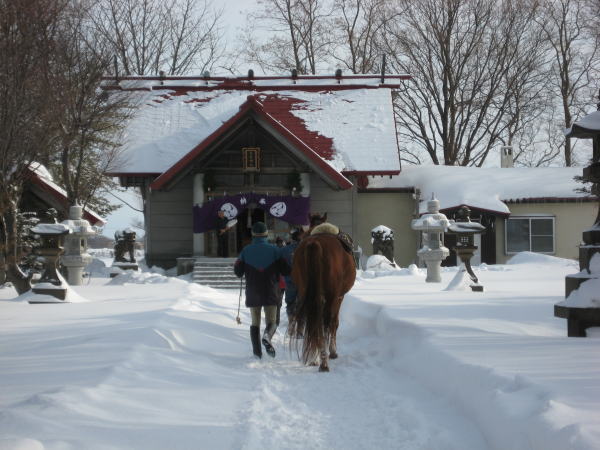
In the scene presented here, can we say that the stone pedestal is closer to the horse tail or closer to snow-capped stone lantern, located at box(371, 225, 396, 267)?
the horse tail

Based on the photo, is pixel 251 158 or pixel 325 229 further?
pixel 251 158

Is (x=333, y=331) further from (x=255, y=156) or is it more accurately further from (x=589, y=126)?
(x=255, y=156)

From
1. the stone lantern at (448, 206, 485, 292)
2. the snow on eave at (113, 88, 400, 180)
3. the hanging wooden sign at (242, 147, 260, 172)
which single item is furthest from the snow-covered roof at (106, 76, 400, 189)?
the stone lantern at (448, 206, 485, 292)

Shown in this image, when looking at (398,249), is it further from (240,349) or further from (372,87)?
(240,349)

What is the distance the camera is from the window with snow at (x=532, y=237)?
28.2 m

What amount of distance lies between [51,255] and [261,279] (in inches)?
282

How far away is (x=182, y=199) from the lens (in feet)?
78.8

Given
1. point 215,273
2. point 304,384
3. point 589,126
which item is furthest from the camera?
point 215,273

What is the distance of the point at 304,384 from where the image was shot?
710cm

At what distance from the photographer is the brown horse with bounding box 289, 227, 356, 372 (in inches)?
307

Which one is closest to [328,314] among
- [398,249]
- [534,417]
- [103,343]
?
[103,343]

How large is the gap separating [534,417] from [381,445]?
119 centimetres

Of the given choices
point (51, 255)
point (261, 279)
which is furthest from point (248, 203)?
point (261, 279)

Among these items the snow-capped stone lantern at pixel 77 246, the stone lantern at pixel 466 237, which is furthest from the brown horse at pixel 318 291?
the snow-capped stone lantern at pixel 77 246
